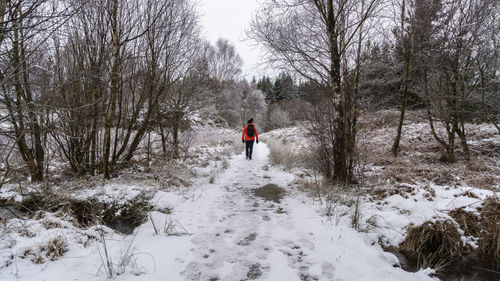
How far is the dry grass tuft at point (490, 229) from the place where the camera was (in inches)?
96.3

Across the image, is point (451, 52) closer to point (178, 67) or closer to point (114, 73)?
point (178, 67)

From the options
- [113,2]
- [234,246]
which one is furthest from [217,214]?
[113,2]

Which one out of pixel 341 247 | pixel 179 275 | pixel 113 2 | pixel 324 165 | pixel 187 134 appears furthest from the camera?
pixel 187 134

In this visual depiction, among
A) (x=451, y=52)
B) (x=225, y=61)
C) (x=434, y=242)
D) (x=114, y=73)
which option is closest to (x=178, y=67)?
(x=114, y=73)

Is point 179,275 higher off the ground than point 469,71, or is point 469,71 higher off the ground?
point 469,71

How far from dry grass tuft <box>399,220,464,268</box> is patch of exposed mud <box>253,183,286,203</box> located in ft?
7.24

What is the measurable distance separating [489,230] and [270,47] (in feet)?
15.9

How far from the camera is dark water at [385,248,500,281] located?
2.14 metres

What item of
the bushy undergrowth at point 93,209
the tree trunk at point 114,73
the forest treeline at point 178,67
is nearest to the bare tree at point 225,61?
the forest treeline at point 178,67

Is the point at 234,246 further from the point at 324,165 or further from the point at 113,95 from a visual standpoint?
the point at 113,95

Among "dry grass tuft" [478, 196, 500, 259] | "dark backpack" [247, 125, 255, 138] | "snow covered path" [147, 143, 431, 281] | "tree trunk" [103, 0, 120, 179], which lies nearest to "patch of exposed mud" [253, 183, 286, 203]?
"snow covered path" [147, 143, 431, 281]

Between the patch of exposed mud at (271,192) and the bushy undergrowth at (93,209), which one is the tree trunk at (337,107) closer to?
the patch of exposed mud at (271,192)

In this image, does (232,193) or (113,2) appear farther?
(232,193)

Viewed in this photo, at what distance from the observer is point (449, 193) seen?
3.18 meters
